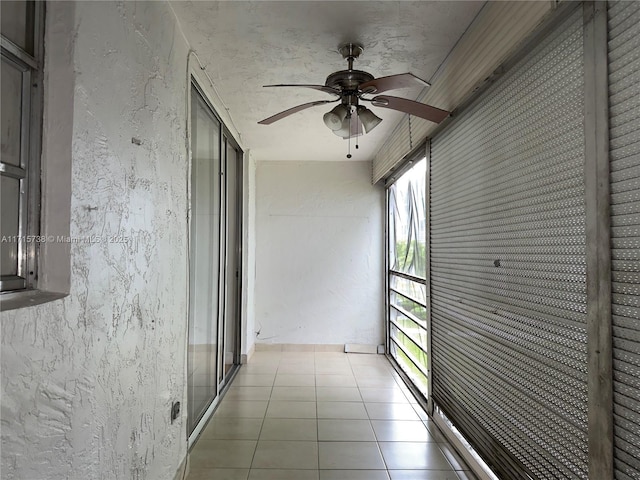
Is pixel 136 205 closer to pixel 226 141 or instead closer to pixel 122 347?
pixel 122 347

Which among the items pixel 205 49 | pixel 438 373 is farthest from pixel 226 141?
pixel 438 373

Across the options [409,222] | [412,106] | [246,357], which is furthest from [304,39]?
[246,357]

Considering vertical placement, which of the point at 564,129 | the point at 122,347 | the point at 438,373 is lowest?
the point at 438,373

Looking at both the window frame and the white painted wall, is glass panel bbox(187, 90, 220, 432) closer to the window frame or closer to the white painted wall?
the window frame

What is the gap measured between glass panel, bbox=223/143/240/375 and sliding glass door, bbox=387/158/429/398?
1893mm

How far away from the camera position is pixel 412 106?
2168 mm

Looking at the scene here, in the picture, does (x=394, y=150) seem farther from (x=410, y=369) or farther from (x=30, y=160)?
(x=30, y=160)

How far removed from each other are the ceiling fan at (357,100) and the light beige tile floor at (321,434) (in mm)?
2090

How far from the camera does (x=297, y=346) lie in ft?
16.7

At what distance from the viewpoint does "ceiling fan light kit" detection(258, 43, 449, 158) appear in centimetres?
208

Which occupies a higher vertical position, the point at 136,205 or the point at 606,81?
the point at 606,81

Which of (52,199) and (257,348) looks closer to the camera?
(52,199)

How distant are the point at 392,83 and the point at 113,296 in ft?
5.45

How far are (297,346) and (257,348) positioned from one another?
537 millimetres
